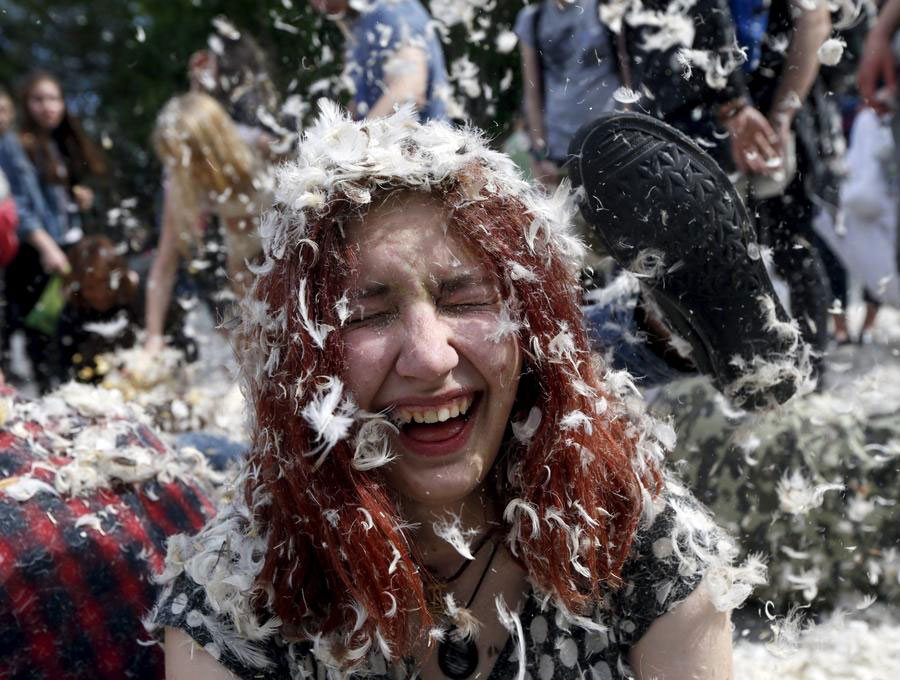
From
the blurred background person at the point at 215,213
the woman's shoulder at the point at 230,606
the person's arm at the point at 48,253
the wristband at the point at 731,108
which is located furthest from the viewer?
the person's arm at the point at 48,253

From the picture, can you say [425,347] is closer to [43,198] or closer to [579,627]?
[579,627]

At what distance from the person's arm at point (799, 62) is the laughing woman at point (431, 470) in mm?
1327

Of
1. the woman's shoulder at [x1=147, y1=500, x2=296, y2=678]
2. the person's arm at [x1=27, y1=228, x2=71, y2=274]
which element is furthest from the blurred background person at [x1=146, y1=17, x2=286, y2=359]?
Answer: the woman's shoulder at [x1=147, y1=500, x2=296, y2=678]

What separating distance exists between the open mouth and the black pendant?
321 millimetres

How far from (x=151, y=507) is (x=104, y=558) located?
20cm

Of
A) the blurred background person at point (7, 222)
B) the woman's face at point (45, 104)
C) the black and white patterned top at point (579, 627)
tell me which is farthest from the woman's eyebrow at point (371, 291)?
the woman's face at point (45, 104)

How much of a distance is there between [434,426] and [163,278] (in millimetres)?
3474

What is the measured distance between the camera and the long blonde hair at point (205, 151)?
4.44 m

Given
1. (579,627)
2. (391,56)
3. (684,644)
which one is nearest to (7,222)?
(391,56)

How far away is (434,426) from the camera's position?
1.52m

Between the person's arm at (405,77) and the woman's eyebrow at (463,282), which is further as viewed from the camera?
the person's arm at (405,77)

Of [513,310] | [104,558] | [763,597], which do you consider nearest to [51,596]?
[104,558]

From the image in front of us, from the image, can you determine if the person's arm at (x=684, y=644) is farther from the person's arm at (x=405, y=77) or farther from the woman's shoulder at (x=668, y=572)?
the person's arm at (x=405, y=77)

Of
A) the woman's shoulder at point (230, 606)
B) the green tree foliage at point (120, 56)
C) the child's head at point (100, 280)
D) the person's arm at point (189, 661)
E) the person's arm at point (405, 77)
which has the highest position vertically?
the woman's shoulder at point (230, 606)
